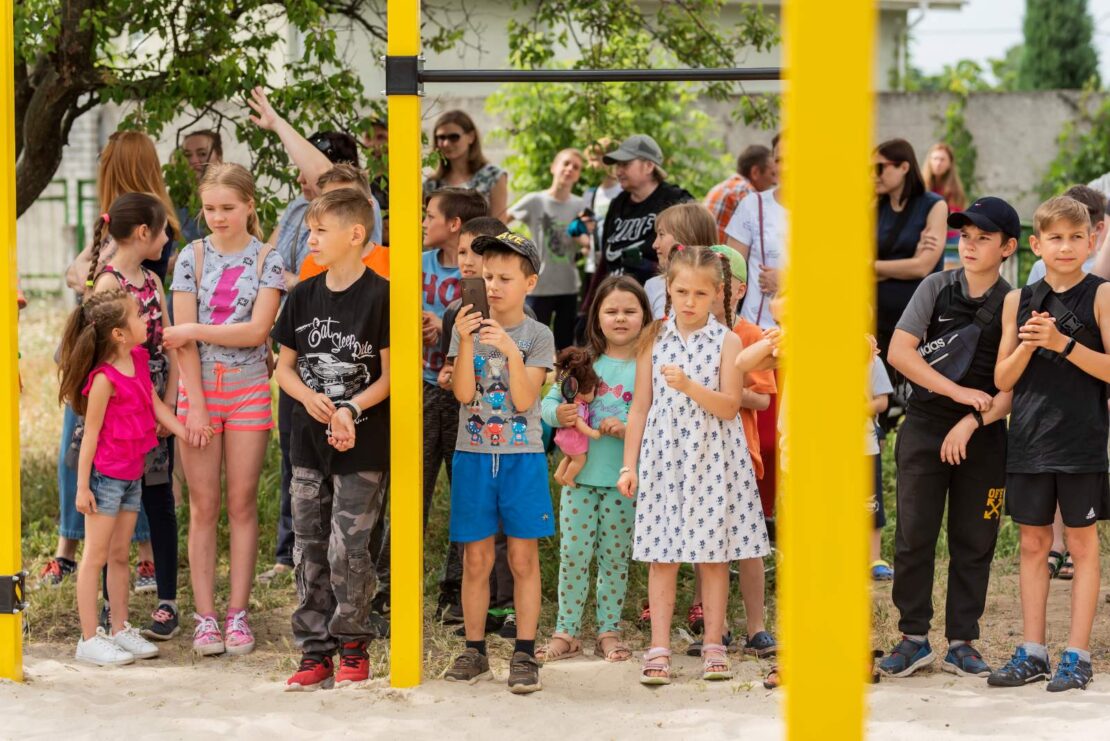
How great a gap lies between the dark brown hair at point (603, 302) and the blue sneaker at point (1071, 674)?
187 centimetres

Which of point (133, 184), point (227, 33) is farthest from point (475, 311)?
point (227, 33)

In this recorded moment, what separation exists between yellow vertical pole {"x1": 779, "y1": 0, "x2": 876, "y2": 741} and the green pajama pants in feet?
9.06

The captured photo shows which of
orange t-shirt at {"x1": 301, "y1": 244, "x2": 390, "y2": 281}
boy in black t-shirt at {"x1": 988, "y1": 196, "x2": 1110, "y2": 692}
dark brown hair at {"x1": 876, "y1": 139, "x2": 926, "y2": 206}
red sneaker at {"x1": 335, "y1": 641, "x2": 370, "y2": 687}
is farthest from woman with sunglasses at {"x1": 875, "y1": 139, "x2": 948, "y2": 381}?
red sneaker at {"x1": 335, "y1": 641, "x2": 370, "y2": 687}

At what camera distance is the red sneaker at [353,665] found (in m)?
4.84

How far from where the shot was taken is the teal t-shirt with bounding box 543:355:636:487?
5.19 metres

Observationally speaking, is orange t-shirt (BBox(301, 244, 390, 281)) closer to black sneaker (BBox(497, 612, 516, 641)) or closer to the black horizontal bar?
the black horizontal bar

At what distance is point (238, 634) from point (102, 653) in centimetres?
49

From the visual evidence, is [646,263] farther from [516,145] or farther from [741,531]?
[516,145]

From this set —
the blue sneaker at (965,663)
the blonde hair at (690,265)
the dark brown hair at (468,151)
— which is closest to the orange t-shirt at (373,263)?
the blonde hair at (690,265)

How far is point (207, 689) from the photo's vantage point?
4.82 metres

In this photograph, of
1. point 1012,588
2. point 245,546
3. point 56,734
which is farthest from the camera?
point 1012,588

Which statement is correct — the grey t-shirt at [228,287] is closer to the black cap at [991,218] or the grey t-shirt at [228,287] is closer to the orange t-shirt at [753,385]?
the orange t-shirt at [753,385]

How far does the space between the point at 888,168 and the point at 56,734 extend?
15.2ft

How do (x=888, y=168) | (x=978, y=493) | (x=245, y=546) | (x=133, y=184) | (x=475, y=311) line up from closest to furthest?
(x=475, y=311)
(x=978, y=493)
(x=245, y=546)
(x=133, y=184)
(x=888, y=168)
